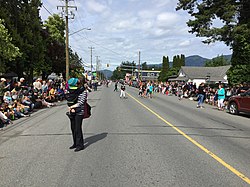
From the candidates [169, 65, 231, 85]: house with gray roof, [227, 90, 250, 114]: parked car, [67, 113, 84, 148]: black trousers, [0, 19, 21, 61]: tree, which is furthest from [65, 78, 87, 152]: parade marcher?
[169, 65, 231, 85]: house with gray roof

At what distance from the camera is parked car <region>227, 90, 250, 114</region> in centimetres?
1355

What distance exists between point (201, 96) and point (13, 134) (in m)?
12.9

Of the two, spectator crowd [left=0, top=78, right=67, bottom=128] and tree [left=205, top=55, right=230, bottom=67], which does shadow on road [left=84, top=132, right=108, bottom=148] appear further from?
tree [left=205, top=55, right=230, bottom=67]

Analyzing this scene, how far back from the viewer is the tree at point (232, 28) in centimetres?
2271

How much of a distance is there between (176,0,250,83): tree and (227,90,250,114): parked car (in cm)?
954

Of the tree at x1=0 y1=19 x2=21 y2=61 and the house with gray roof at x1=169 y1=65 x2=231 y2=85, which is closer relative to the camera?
the tree at x1=0 y1=19 x2=21 y2=61

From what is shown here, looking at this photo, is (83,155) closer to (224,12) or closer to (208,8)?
(224,12)

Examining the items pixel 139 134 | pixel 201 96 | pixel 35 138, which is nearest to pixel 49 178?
pixel 35 138

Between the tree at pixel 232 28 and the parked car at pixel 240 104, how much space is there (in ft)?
31.3

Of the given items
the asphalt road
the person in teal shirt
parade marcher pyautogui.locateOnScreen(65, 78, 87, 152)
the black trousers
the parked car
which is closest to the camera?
the asphalt road

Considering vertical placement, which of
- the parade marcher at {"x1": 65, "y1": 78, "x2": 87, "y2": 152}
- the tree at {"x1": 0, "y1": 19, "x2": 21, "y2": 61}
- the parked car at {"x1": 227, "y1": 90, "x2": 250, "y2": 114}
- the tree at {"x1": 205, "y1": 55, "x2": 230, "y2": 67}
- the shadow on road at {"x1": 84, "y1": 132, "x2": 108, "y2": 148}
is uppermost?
the tree at {"x1": 205, "y1": 55, "x2": 230, "y2": 67}

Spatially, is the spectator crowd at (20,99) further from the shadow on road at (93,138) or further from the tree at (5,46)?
the shadow on road at (93,138)

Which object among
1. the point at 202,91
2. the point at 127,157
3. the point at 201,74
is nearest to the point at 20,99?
the point at 127,157

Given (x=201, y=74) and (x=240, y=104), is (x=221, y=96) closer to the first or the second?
(x=240, y=104)
